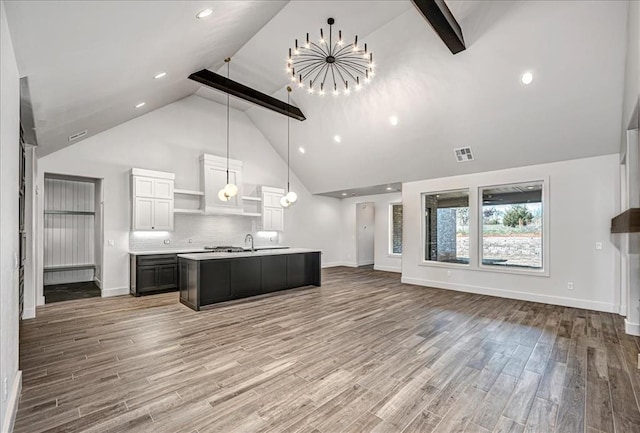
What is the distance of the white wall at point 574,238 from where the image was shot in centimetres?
519

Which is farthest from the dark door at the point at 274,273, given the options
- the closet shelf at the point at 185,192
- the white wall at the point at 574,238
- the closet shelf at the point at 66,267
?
the closet shelf at the point at 66,267

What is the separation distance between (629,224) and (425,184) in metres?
4.63

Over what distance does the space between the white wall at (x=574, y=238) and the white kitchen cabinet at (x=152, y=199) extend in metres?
6.98

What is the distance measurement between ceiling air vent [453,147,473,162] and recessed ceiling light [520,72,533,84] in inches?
65.9

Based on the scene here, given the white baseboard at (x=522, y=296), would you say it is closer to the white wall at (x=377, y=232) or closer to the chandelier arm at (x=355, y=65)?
the white wall at (x=377, y=232)

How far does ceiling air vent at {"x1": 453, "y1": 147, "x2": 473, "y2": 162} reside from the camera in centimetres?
623

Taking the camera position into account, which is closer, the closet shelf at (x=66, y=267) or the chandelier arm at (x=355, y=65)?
the chandelier arm at (x=355, y=65)

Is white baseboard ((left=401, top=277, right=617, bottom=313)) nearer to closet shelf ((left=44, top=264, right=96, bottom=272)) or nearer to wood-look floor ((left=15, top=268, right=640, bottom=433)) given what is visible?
wood-look floor ((left=15, top=268, right=640, bottom=433))

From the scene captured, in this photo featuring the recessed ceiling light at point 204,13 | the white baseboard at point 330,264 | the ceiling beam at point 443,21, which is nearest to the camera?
the recessed ceiling light at point 204,13

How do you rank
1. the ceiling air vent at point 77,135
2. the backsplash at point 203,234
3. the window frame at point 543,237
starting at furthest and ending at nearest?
the backsplash at point 203,234
the window frame at point 543,237
the ceiling air vent at point 77,135

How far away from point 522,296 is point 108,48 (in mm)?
7474

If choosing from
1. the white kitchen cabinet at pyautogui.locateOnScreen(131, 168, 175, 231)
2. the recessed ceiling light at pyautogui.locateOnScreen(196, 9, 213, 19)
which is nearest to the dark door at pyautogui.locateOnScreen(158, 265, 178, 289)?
the white kitchen cabinet at pyautogui.locateOnScreen(131, 168, 175, 231)

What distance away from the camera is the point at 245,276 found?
5.83m

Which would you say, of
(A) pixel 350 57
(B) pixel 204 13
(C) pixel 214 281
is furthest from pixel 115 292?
(A) pixel 350 57
